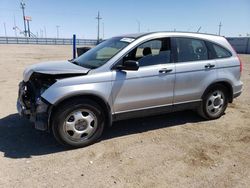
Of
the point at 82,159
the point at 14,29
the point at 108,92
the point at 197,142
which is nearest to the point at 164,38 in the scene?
the point at 108,92

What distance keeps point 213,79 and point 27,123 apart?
12.5 ft

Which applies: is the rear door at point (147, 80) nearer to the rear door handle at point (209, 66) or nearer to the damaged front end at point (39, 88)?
the damaged front end at point (39, 88)

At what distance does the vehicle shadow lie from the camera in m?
4.34

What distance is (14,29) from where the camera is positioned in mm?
95125

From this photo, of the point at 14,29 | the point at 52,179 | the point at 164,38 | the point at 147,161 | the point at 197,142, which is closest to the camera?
the point at 52,179

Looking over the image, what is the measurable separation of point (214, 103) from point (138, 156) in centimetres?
241

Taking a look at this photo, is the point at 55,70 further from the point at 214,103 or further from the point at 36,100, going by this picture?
the point at 214,103

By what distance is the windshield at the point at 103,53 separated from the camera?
471cm

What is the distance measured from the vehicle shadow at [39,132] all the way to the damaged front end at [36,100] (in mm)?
442

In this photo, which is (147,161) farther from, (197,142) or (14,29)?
(14,29)

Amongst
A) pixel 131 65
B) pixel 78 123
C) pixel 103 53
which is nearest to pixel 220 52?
pixel 131 65

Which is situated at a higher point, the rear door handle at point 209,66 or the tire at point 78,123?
the rear door handle at point 209,66

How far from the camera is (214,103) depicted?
18.9 feet

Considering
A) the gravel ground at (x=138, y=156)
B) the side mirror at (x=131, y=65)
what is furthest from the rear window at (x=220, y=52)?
the side mirror at (x=131, y=65)
